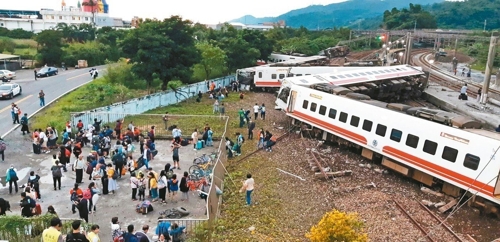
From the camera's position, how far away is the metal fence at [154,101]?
2467cm

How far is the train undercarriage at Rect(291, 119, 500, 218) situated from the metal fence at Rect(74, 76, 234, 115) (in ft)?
35.4

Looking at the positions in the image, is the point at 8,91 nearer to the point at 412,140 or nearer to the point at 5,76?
the point at 5,76

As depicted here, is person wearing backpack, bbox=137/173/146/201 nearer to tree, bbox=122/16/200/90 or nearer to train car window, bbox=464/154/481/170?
train car window, bbox=464/154/481/170

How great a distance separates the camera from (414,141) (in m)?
16.0

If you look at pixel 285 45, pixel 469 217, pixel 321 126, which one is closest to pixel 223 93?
pixel 321 126

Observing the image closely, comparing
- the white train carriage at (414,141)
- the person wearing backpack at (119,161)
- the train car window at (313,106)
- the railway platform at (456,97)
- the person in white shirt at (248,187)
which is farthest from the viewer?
the railway platform at (456,97)

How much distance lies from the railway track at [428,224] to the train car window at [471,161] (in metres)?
1.99

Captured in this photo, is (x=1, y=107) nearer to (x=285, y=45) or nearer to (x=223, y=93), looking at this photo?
(x=223, y=93)

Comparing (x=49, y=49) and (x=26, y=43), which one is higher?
(x=26, y=43)

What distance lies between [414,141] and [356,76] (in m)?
14.0

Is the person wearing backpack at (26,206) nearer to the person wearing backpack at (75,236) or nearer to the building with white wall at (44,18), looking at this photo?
the person wearing backpack at (75,236)

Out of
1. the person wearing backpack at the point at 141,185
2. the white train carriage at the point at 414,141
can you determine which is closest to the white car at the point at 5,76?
the white train carriage at the point at 414,141

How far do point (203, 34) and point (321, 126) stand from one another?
41.6 meters

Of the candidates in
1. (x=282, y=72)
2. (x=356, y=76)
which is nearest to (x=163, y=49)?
(x=282, y=72)
